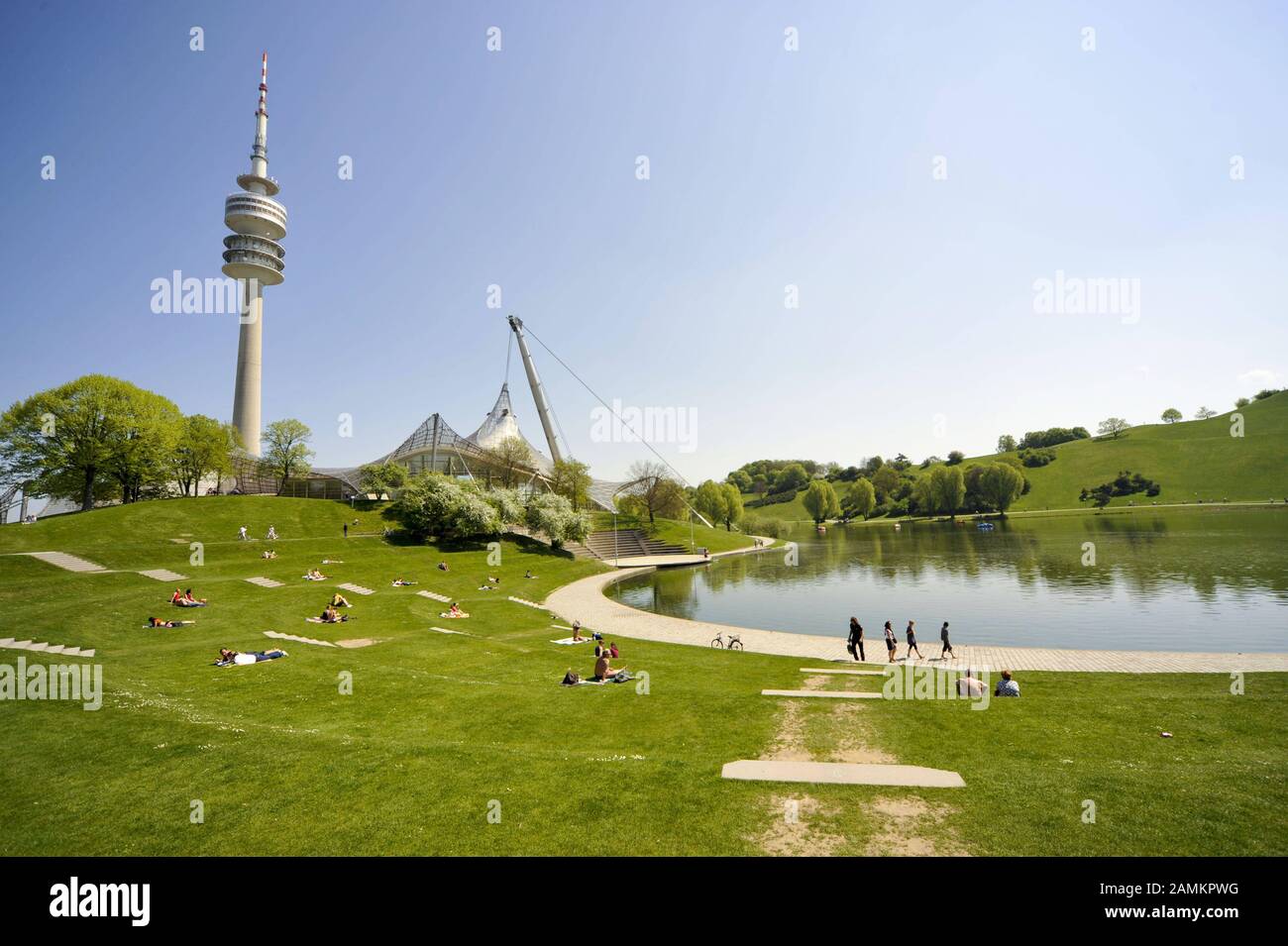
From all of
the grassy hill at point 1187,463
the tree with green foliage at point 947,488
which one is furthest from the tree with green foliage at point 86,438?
the grassy hill at point 1187,463

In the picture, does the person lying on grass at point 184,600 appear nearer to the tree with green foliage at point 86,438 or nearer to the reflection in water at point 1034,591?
the reflection in water at point 1034,591

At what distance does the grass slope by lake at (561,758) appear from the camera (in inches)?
333

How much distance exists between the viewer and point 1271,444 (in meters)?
132

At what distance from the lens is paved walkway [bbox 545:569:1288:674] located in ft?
65.1

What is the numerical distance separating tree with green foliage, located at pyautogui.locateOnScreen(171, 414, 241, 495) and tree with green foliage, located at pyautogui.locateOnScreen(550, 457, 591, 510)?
4121 centimetres

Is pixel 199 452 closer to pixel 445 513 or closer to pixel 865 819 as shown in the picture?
pixel 445 513

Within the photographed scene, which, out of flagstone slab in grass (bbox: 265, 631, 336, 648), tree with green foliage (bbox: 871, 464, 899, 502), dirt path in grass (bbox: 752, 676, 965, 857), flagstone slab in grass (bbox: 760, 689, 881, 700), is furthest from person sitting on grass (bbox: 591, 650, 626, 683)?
tree with green foliage (bbox: 871, 464, 899, 502)

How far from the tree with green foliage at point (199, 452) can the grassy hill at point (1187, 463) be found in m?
167

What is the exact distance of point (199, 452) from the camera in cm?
6800

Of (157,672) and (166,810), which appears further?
(157,672)

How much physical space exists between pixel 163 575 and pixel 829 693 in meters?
38.8
